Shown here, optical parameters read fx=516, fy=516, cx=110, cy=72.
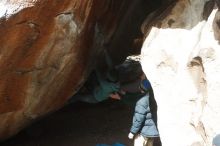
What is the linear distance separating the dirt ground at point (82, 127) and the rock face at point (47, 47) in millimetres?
615

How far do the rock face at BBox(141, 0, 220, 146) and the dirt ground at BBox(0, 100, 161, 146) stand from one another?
1326 millimetres

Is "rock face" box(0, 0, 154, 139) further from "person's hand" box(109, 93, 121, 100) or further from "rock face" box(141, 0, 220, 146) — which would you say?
"rock face" box(141, 0, 220, 146)

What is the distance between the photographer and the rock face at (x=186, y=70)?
480cm

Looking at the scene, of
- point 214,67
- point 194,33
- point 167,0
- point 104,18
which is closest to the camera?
point 214,67

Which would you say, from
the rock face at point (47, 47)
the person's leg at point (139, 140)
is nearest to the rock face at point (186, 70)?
the person's leg at point (139, 140)

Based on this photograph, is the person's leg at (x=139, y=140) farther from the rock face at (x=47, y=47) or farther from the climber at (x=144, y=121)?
the rock face at (x=47, y=47)

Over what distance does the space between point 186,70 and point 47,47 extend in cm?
158

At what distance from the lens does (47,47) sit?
570 cm

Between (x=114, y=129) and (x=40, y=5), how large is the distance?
256cm

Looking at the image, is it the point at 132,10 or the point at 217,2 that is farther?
the point at 132,10

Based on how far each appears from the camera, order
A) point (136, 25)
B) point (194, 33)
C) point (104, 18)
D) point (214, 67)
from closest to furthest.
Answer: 1. point (214, 67)
2. point (194, 33)
3. point (104, 18)
4. point (136, 25)

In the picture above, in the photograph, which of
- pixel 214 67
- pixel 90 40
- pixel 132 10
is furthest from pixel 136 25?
pixel 214 67

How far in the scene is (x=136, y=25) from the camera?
7188mm

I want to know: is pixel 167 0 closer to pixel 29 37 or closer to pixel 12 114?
pixel 29 37
